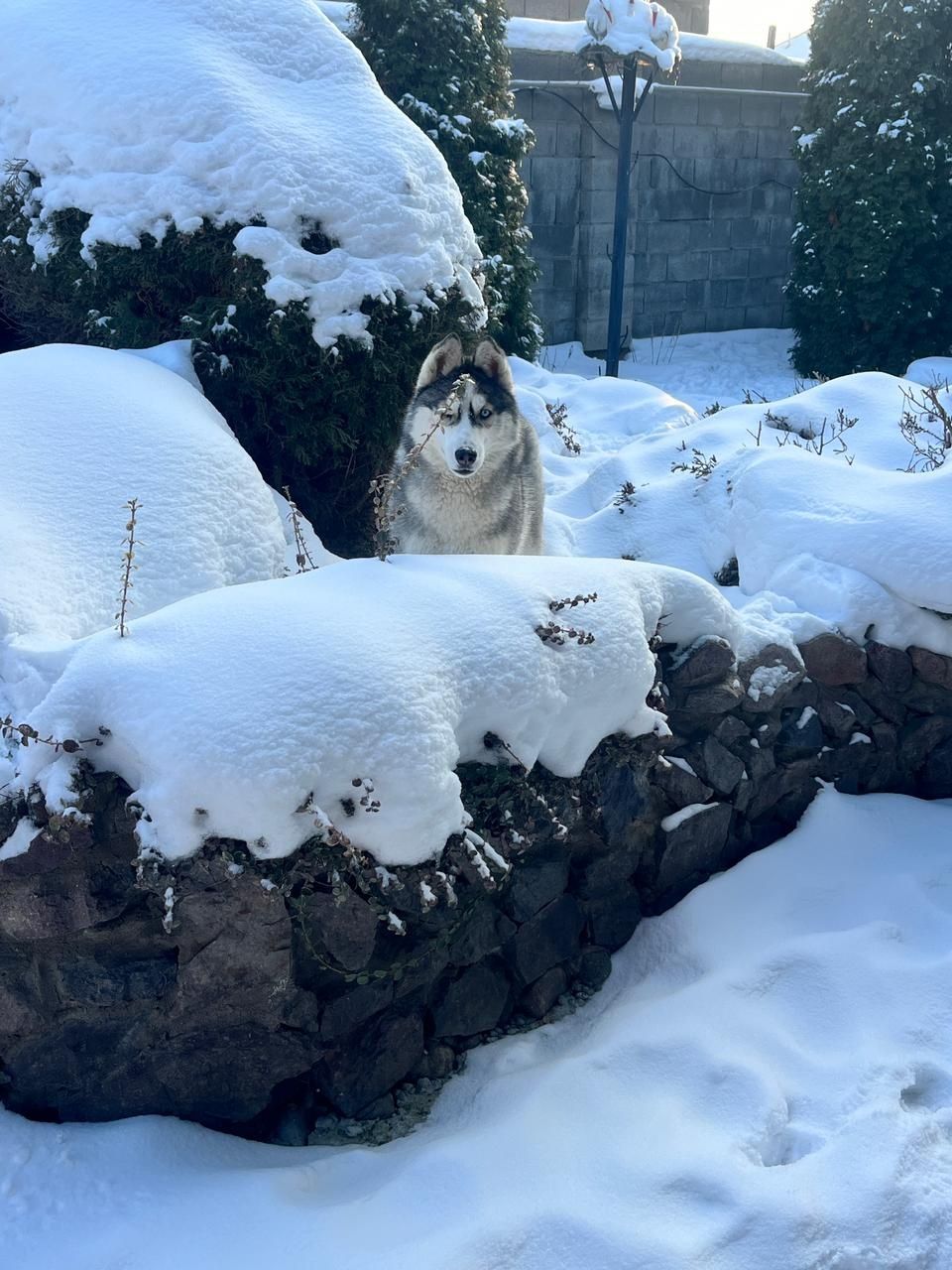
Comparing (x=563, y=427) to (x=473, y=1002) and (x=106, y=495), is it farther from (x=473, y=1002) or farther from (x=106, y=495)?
(x=473, y=1002)

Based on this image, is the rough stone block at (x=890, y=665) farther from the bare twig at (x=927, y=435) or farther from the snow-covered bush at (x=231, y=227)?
the snow-covered bush at (x=231, y=227)

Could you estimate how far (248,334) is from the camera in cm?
458

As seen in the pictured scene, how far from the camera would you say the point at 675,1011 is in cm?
299

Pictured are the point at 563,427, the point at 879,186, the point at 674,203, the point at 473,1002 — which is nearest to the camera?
the point at 473,1002

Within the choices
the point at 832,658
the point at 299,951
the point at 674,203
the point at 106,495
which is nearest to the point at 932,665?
the point at 832,658

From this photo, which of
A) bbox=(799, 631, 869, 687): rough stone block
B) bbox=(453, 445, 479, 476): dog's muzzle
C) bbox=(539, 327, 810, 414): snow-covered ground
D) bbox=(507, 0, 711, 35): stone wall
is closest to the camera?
bbox=(799, 631, 869, 687): rough stone block

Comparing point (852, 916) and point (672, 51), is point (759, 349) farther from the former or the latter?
point (852, 916)

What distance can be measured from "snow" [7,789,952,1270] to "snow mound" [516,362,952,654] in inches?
48.9

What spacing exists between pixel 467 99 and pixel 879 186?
190 inches

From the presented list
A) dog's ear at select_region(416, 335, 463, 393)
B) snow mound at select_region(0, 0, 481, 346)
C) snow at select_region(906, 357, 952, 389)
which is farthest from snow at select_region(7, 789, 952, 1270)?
snow at select_region(906, 357, 952, 389)

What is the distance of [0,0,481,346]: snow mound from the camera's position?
4582 millimetres

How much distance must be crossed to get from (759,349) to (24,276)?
9.64 meters

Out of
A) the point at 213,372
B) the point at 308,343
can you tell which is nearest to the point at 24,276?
the point at 213,372

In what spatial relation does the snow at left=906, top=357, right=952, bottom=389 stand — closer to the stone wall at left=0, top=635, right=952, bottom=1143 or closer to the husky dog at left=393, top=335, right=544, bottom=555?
the husky dog at left=393, top=335, right=544, bottom=555
